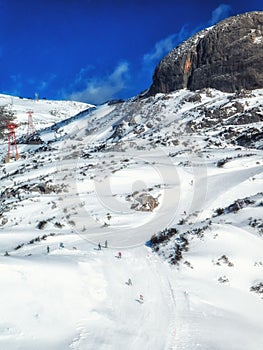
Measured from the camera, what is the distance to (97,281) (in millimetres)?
14125

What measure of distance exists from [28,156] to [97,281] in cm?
4713

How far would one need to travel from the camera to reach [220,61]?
76.0 m

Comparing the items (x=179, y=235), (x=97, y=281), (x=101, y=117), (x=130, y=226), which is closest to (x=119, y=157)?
(x=130, y=226)

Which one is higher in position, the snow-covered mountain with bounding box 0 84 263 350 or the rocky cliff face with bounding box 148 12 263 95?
the rocky cliff face with bounding box 148 12 263 95

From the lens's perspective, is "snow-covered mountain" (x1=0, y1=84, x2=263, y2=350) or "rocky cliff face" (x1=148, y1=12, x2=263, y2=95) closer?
"snow-covered mountain" (x1=0, y1=84, x2=263, y2=350)

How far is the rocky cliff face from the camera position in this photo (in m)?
72.1

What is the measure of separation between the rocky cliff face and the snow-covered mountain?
28823 mm

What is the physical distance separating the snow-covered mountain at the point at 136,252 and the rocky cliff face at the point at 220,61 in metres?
28.8

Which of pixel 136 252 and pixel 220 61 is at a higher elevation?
pixel 220 61

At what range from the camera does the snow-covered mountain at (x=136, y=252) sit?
11.0 m

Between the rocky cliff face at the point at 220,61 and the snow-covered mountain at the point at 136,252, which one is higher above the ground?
the rocky cliff face at the point at 220,61

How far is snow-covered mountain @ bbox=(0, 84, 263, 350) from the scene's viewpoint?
434 inches

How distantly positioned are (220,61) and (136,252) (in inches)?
2587

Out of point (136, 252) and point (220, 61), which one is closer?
point (136, 252)
